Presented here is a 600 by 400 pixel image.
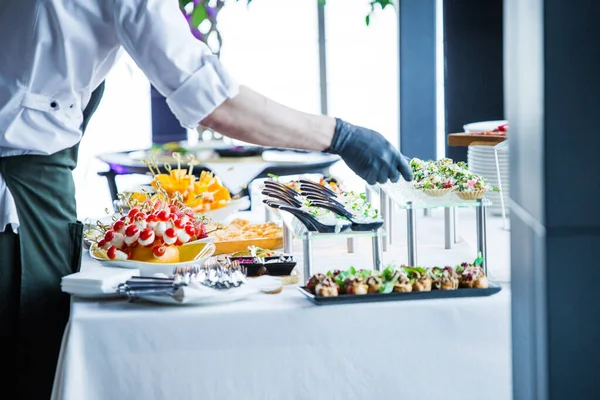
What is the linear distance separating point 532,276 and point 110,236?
1.04 m

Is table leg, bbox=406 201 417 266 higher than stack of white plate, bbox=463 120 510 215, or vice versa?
stack of white plate, bbox=463 120 510 215

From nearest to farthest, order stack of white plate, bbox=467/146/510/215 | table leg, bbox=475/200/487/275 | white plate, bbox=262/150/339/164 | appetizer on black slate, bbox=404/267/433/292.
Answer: appetizer on black slate, bbox=404/267/433/292, table leg, bbox=475/200/487/275, stack of white plate, bbox=467/146/510/215, white plate, bbox=262/150/339/164

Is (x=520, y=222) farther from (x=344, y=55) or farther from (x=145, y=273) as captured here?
(x=344, y=55)

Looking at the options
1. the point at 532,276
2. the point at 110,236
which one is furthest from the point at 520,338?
the point at 110,236

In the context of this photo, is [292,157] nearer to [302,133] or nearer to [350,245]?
[350,245]

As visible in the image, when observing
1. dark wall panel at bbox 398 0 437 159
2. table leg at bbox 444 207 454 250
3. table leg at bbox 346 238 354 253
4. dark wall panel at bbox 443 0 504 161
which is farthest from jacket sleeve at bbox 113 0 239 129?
dark wall panel at bbox 443 0 504 161

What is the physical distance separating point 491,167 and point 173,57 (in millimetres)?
1193

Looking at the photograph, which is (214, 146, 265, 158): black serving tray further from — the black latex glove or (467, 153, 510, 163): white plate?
the black latex glove

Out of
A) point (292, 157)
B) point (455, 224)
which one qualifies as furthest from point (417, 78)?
point (455, 224)

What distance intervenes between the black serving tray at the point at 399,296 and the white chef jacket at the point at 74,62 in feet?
1.25

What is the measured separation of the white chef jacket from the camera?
1538 millimetres

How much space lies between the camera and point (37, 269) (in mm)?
1721

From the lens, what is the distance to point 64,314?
5.82 feet

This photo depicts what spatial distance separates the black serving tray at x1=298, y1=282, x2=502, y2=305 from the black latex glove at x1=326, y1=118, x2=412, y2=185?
0.80 feet
